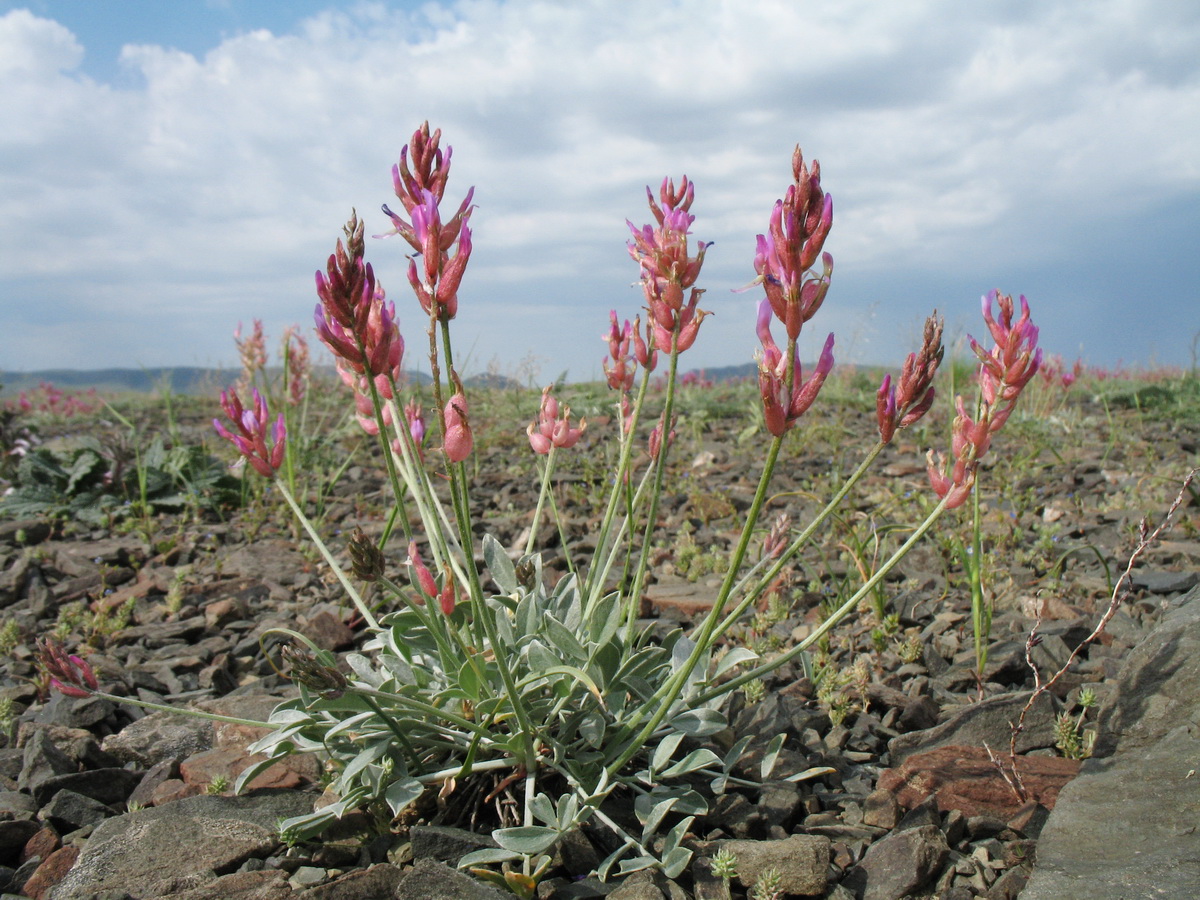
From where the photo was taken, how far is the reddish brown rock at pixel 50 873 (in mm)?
2072

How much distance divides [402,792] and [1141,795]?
1.77 m

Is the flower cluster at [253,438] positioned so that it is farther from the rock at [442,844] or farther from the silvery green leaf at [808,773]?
the silvery green leaf at [808,773]

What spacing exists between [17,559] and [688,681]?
14.0 feet

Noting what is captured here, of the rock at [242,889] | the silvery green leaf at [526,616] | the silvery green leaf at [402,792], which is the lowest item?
the rock at [242,889]

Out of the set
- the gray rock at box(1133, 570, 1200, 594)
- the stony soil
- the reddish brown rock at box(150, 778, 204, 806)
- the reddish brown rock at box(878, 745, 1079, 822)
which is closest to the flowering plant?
the stony soil

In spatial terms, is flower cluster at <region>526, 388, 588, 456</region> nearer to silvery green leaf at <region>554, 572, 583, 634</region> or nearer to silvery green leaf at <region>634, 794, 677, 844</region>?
silvery green leaf at <region>554, 572, 583, 634</region>

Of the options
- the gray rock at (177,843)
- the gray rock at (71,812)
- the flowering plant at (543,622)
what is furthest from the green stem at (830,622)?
the gray rock at (71,812)

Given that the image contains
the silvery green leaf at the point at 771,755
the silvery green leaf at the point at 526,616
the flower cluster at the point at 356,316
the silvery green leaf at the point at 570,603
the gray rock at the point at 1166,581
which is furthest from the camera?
the gray rock at the point at 1166,581

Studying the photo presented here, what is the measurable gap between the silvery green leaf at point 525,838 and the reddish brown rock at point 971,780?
0.99m

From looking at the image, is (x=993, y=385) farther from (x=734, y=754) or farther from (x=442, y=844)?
(x=442, y=844)

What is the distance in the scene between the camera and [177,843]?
2.13 meters

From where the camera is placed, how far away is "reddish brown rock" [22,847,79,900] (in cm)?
207

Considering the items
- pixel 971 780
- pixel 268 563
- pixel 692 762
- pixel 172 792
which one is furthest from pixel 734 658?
pixel 268 563

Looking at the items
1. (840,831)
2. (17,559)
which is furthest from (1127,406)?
(17,559)
